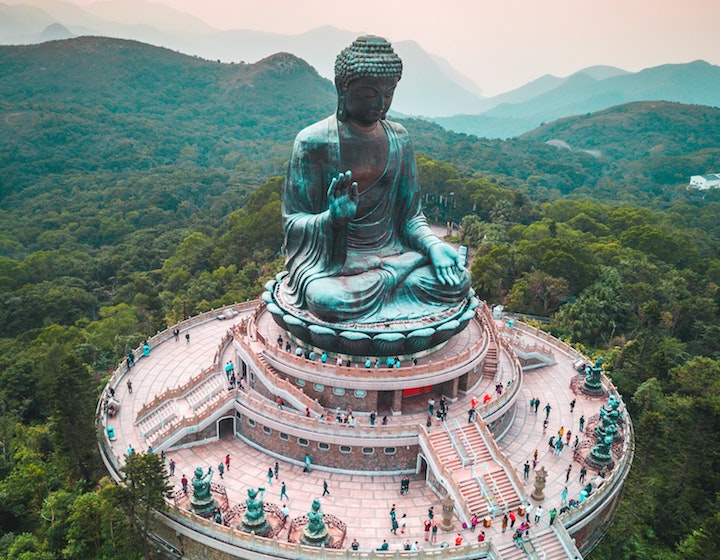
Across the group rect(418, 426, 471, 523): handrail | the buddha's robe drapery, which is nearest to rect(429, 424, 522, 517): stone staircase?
rect(418, 426, 471, 523): handrail

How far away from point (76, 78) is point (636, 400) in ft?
406

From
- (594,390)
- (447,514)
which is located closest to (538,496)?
(447,514)

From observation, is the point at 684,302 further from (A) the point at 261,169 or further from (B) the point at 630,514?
(A) the point at 261,169

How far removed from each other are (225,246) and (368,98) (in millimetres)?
28402

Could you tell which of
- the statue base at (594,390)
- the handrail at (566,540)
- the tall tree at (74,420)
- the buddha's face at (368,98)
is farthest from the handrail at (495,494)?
the tall tree at (74,420)

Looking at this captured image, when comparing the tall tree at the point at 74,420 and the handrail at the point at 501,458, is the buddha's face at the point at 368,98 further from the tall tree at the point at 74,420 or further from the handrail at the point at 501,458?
the tall tree at the point at 74,420

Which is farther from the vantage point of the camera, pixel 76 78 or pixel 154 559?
pixel 76 78

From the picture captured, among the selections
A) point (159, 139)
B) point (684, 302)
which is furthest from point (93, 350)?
point (159, 139)

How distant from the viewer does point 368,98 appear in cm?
1928

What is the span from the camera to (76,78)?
115 metres

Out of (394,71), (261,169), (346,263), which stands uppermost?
(394,71)

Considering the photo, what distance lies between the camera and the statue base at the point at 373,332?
18.4m

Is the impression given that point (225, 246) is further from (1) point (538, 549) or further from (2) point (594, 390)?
(1) point (538, 549)

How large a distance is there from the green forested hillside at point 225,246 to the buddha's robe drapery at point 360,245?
25.8 feet
